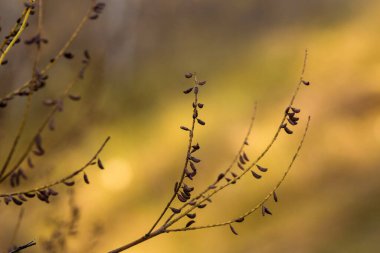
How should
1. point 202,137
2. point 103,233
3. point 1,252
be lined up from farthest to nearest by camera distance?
point 202,137, point 103,233, point 1,252

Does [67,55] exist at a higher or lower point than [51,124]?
higher

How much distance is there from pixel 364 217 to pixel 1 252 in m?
3.47

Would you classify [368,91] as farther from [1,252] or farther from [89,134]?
[1,252]

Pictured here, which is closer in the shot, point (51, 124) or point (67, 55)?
point (51, 124)

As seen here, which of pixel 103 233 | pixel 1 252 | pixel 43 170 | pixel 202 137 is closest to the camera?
pixel 43 170

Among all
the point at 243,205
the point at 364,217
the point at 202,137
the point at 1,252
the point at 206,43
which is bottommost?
the point at 364,217

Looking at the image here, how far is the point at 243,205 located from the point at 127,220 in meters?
1.28

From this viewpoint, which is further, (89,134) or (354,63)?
(354,63)

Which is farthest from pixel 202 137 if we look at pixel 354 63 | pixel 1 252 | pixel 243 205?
pixel 1 252

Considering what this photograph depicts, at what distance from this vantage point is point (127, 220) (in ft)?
20.2

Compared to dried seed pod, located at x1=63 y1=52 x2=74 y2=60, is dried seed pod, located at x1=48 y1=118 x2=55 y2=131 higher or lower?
dried seed pod, located at x1=63 y1=52 x2=74 y2=60

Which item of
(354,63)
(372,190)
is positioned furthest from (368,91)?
(372,190)

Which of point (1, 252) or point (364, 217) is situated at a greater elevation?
point (1, 252)

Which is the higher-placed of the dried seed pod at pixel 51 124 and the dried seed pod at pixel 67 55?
the dried seed pod at pixel 67 55
